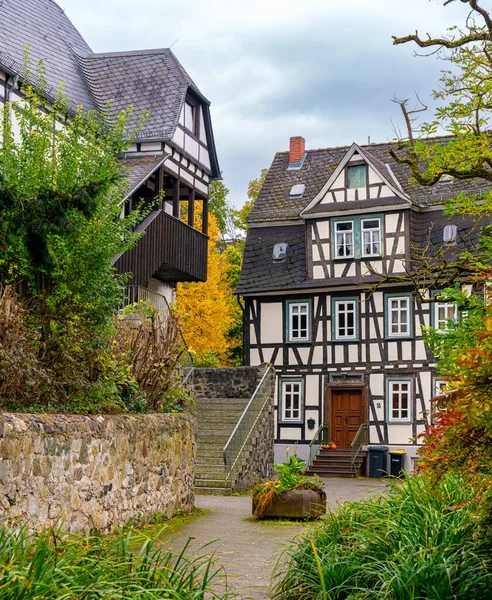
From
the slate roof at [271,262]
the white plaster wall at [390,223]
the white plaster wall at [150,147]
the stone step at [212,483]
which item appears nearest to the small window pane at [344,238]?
the white plaster wall at [390,223]

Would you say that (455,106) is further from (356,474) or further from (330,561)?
(356,474)

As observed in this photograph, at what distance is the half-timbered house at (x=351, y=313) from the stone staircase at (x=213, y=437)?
6.45m

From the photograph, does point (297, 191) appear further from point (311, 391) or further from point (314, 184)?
point (311, 391)

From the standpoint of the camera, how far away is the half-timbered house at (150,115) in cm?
2217

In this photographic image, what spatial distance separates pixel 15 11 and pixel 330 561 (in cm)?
2006

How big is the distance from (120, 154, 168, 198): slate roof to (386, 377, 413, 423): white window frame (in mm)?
10506

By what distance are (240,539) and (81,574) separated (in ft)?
19.9

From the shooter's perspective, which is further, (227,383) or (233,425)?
(227,383)

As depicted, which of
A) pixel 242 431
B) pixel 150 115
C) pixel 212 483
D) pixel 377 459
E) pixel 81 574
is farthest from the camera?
pixel 377 459

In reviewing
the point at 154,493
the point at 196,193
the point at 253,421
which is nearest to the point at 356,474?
the point at 253,421

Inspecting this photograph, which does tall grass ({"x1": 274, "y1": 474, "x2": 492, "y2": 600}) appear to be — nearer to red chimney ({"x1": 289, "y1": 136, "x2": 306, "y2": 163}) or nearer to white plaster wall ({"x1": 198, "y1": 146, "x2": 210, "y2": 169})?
white plaster wall ({"x1": 198, "y1": 146, "x2": 210, "y2": 169})

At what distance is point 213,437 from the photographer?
20531 mm

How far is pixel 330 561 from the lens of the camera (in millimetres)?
6234

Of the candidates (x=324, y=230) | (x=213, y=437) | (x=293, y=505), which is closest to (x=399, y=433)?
(x=324, y=230)
